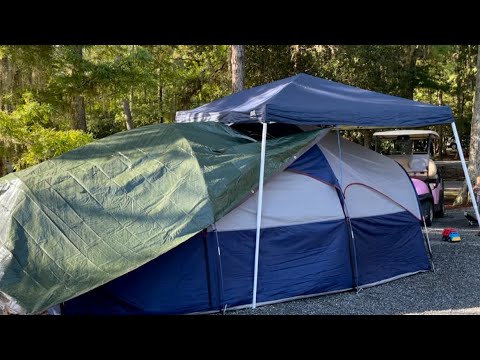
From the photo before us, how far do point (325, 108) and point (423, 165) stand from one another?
641 cm

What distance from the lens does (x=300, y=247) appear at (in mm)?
6398

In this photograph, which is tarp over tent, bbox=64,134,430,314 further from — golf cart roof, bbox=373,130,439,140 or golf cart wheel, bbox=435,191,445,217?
golf cart wheel, bbox=435,191,445,217

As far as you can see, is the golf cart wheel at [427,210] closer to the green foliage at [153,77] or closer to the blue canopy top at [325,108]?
the blue canopy top at [325,108]

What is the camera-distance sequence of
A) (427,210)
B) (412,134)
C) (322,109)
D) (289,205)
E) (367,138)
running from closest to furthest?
1. (289,205)
2. (322,109)
3. (427,210)
4. (412,134)
5. (367,138)

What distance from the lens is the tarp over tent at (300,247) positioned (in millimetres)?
5707

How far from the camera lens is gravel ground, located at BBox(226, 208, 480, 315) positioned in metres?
5.88

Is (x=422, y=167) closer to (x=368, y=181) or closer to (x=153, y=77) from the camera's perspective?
(x=368, y=181)

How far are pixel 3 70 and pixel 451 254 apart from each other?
10.5m

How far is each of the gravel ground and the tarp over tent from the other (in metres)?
0.18

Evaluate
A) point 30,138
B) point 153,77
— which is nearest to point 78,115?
point 153,77

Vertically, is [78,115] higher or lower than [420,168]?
higher

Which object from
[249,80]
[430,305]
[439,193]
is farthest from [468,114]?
[430,305]

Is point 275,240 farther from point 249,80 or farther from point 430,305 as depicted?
point 249,80

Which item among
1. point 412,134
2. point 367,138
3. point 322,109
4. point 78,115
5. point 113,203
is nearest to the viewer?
point 113,203
